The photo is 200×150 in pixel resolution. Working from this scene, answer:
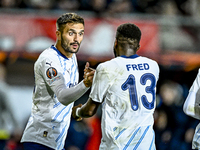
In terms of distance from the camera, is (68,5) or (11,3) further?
(11,3)

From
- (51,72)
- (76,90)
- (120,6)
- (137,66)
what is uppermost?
(137,66)

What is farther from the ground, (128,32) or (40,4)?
(128,32)

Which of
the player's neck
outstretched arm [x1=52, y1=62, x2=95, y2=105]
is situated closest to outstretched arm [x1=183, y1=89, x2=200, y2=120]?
outstretched arm [x1=52, y1=62, x2=95, y2=105]

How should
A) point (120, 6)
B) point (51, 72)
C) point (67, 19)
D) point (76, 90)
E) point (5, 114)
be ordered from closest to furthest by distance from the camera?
point (76, 90) → point (51, 72) → point (67, 19) → point (120, 6) → point (5, 114)

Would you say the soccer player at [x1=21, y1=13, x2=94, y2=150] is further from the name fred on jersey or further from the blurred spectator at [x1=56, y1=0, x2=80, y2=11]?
the blurred spectator at [x1=56, y1=0, x2=80, y2=11]

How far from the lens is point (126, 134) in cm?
403

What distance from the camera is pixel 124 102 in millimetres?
3988

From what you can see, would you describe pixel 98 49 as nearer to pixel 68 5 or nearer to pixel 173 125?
pixel 68 5

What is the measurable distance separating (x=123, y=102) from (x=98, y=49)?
17.3ft

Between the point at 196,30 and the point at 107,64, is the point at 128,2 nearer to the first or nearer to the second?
the point at 196,30

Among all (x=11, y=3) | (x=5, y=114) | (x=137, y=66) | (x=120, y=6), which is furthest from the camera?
(x=11, y=3)

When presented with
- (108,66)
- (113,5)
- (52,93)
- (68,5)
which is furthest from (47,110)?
(113,5)

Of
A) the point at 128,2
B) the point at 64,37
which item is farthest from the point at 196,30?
the point at 64,37

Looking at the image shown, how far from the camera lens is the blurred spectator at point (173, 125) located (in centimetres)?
855
